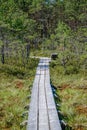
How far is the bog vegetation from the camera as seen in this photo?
525 inches

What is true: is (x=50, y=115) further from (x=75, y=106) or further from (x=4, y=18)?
(x=4, y=18)

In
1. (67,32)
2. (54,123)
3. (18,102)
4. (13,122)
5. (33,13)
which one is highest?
(54,123)

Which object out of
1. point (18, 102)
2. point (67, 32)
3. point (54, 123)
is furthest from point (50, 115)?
point (67, 32)

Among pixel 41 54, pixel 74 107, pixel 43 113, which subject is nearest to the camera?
pixel 43 113

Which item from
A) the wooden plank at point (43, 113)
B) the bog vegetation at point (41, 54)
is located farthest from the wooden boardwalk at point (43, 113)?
the bog vegetation at point (41, 54)

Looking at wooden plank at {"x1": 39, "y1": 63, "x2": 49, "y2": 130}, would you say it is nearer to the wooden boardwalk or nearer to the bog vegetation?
the wooden boardwalk

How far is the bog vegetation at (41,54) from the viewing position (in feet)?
43.8

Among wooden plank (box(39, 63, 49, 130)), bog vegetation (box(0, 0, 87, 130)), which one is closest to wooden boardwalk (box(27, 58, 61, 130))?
wooden plank (box(39, 63, 49, 130))

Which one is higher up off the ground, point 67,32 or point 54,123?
point 54,123

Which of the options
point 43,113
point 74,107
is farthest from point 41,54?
point 43,113

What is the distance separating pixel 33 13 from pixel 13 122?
68304mm

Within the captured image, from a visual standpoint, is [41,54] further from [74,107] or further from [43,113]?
[43,113]

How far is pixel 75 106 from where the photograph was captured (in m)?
14.1

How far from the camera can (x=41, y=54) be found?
5506cm
